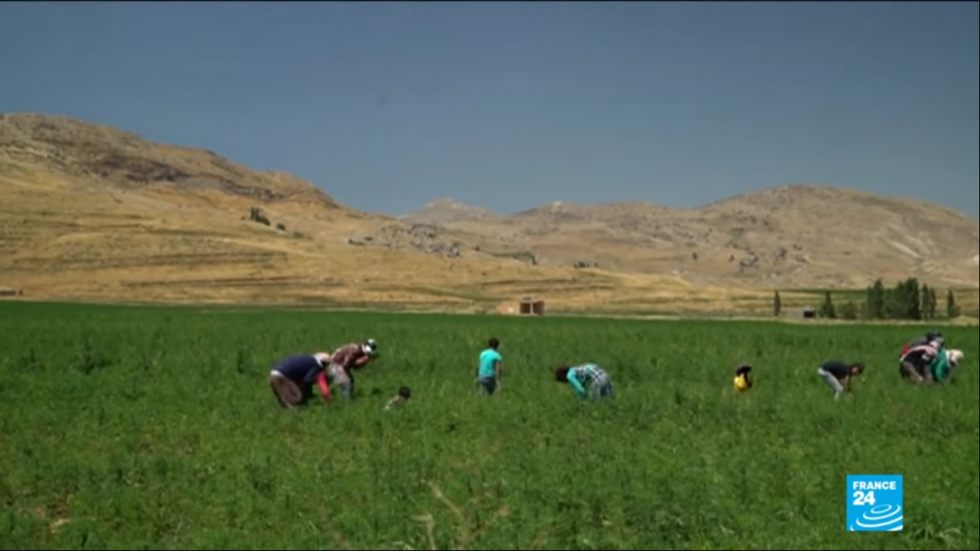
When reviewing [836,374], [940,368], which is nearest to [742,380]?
[836,374]

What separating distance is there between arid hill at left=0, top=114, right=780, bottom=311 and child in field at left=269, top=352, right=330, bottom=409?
12.1 ft

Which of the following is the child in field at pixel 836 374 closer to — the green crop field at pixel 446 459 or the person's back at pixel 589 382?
the green crop field at pixel 446 459

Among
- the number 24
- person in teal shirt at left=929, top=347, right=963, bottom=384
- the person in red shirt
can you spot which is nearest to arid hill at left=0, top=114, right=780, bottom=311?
the person in red shirt

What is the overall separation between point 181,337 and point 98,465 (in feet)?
53.1

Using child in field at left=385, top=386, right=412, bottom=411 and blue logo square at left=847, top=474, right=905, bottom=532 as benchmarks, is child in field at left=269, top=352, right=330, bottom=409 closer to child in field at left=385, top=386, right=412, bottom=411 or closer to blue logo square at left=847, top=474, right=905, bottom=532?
child in field at left=385, top=386, right=412, bottom=411

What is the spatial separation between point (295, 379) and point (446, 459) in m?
4.53

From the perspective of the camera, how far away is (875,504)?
392 inches

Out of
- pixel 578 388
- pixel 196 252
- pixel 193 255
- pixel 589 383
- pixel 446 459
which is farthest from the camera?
pixel 196 252

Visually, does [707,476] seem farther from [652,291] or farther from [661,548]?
[652,291]

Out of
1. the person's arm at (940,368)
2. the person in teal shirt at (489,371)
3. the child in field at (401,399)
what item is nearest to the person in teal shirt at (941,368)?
the person's arm at (940,368)

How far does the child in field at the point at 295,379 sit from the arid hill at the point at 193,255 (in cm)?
370

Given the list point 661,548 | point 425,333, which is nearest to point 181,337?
point 425,333

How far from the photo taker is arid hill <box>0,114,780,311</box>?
Answer: 12703 mm

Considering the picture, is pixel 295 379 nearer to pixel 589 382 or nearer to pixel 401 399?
pixel 401 399
